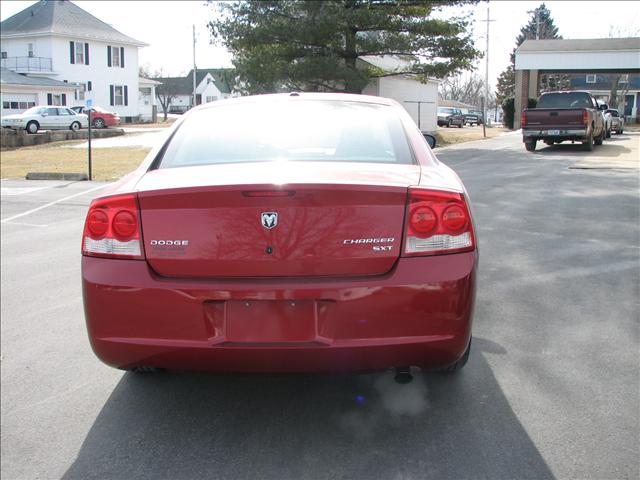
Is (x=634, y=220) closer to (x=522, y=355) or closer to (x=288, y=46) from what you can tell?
(x=522, y=355)

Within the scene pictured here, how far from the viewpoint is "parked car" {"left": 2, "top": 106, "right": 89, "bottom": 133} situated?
38188 millimetres

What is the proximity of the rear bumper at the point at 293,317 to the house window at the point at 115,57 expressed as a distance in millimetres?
55901

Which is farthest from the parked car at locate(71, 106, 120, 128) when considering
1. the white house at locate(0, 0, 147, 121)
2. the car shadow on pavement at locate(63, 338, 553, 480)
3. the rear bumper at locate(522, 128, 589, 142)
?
the car shadow on pavement at locate(63, 338, 553, 480)

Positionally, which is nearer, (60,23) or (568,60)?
(568,60)

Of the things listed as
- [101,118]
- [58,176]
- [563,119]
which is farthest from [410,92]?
[58,176]

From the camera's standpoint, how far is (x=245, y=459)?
10.4ft

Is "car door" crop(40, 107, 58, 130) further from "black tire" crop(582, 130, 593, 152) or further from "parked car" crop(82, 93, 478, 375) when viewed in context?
"parked car" crop(82, 93, 478, 375)

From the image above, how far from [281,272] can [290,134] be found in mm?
1218

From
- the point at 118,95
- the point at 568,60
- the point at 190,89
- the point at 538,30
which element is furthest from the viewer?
the point at 190,89

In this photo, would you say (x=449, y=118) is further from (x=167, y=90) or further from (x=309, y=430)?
(x=309, y=430)

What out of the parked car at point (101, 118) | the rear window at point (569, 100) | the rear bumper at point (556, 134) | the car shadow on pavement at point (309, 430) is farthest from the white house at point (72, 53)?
the car shadow on pavement at point (309, 430)

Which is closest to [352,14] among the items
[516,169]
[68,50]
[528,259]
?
[516,169]

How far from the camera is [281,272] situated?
3.00m

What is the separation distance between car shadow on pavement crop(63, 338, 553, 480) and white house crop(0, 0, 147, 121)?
49416 mm
